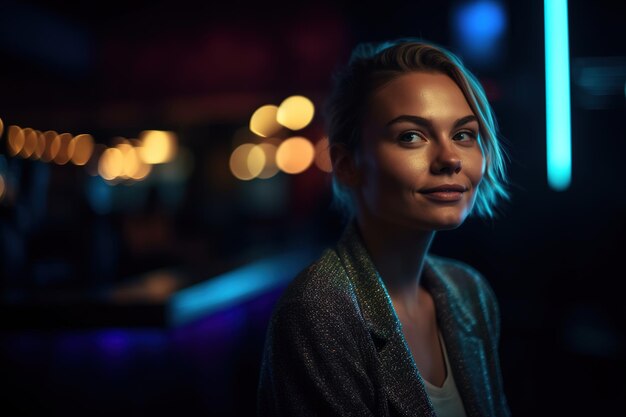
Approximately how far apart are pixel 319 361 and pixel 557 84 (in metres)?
2.06

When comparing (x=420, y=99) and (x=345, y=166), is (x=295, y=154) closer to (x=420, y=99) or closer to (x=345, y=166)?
(x=345, y=166)

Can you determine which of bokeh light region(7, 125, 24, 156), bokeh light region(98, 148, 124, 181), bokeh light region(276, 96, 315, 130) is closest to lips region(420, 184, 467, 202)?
bokeh light region(276, 96, 315, 130)

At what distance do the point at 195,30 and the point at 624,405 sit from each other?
5.67m

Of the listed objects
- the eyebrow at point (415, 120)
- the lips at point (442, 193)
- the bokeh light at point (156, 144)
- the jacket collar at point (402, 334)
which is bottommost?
the jacket collar at point (402, 334)

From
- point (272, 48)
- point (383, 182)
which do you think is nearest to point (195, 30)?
point (272, 48)

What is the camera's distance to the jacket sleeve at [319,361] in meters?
0.98

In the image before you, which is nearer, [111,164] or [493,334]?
[493,334]

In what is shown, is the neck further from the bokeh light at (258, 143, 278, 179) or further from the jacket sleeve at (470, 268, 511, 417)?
the bokeh light at (258, 143, 278, 179)

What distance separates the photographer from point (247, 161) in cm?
955

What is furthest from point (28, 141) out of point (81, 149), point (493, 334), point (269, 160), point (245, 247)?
point (493, 334)

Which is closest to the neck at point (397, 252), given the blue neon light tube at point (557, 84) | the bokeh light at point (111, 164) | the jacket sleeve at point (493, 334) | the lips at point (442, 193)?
the lips at point (442, 193)

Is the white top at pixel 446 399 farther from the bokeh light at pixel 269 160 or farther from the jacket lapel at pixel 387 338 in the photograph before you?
the bokeh light at pixel 269 160

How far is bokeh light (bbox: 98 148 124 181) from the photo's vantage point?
31.4 feet

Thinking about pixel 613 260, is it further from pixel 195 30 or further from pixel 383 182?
pixel 195 30
